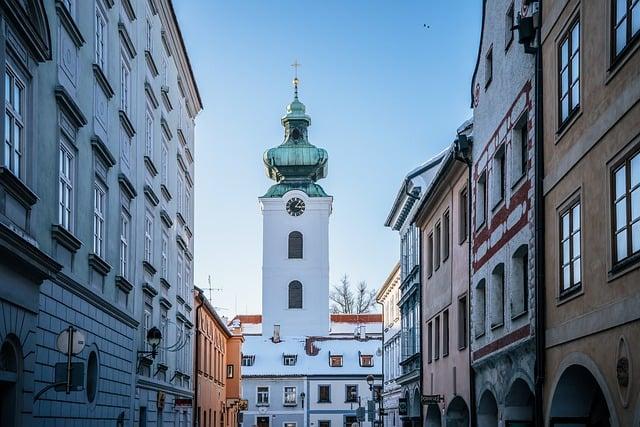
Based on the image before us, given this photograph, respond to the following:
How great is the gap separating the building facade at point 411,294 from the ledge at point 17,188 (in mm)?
22900

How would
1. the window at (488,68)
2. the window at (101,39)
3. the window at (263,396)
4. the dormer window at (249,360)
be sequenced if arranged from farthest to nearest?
the dormer window at (249,360), the window at (263,396), the window at (488,68), the window at (101,39)

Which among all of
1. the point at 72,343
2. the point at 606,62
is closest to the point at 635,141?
the point at 606,62

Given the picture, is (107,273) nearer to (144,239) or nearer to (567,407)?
(144,239)

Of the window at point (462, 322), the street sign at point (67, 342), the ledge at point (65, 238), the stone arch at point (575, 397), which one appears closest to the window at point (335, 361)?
the window at point (462, 322)

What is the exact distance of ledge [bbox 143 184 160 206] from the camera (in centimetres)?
2612

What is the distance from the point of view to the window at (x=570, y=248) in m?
15.2

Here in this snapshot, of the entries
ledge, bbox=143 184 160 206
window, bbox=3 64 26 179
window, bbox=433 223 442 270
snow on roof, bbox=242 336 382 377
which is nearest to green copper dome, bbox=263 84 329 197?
snow on roof, bbox=242 336 382 377

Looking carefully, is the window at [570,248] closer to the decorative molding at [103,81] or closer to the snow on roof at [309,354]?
the decorative molding at [103,81]

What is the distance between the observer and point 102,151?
64.8 feet

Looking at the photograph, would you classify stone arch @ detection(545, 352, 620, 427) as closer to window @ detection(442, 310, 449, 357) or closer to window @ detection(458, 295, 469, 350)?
window @ detection(458, 295, 469, 350)

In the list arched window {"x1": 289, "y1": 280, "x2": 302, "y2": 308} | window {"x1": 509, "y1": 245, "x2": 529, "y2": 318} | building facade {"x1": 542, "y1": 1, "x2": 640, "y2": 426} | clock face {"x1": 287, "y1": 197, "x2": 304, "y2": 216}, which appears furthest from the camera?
arched window {"x1": 289, "y1": 280, "x2": 302, "y2": 308}

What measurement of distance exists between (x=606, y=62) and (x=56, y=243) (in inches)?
318

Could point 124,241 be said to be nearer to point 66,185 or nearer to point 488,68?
point 66,185

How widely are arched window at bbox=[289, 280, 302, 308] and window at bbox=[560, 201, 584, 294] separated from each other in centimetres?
7280
